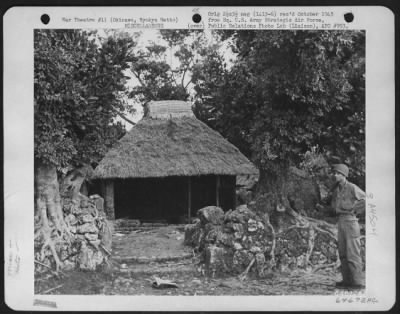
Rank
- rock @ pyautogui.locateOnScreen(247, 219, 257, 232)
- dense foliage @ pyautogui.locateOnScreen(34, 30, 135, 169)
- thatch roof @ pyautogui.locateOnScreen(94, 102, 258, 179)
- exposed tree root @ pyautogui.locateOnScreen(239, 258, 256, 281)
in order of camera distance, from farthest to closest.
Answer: thatch roof @ pyautogui.locateOnScreen(94, 102, 258, 179) < rock @ pyautogui.locateOnScreen(247, 219, 257, 232) < exposed tree root @ pyautogui.locateOnScreen(239, 258, 256, 281) < dense foliage @ pyautogui.locateOnScreen(34, 30, 135, 169)

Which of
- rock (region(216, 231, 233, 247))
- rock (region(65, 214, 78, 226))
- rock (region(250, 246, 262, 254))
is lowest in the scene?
rock (region(250, 246, 262, 254))

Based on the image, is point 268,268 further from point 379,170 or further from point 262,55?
point 262,55

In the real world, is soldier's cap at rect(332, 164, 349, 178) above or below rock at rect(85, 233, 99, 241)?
above

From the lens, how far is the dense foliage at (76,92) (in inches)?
182

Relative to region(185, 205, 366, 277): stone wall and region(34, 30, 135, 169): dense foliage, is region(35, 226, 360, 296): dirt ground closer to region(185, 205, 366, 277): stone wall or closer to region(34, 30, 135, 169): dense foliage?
region(185, 205, 366, 277): stone wall

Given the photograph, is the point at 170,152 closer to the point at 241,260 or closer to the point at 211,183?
the point at 211,183

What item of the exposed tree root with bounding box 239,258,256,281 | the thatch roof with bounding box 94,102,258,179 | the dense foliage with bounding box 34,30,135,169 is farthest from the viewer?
the thatch roof with bounding box 94,102,258,179

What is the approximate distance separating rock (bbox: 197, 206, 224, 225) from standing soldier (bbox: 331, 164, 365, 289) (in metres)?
1.01

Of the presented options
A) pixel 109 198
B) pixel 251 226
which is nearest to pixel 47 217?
pixel 109 198

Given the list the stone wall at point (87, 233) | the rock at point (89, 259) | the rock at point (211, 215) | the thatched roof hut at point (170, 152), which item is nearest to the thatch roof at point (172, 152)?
the thatched roof hut at point (170, 152)

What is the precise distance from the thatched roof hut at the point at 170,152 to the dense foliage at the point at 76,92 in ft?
0.74

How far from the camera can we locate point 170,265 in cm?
478

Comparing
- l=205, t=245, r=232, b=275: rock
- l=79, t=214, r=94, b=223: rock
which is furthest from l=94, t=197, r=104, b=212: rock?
l=205, t=245, r=232, b=275: rock

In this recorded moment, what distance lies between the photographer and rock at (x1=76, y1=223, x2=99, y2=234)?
15.7ft
